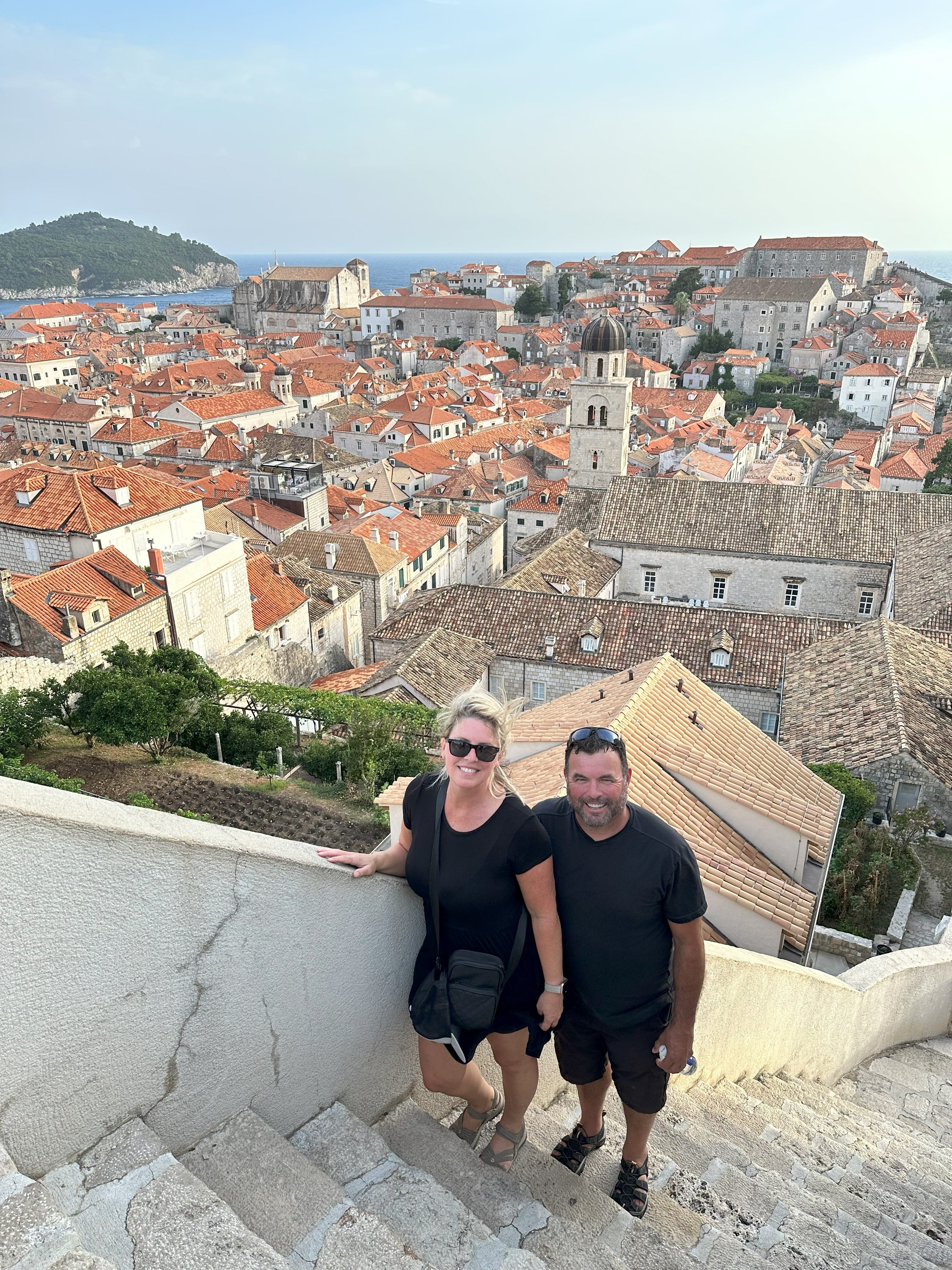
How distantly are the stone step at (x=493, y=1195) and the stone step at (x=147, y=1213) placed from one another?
1.29 metres

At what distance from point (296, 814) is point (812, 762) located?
31.8ft

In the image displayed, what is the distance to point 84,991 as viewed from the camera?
2.86 m

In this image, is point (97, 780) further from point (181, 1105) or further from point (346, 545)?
point (346, 545)

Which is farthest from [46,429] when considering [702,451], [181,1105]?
[181,1105]

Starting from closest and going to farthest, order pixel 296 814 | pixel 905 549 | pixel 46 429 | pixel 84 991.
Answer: pixel 84 991 < pixel 296 814 < pixel 905 549 < pixel 46 429

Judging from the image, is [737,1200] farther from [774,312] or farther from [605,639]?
[774,312]

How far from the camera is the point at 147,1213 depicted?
267cm

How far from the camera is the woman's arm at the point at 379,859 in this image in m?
3.59

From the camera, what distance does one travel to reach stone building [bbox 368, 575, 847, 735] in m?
22.5

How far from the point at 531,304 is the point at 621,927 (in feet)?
431

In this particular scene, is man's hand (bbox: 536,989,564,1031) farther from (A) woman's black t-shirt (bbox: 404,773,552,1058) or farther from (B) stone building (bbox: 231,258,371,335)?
(B) stone building (bbox: 231,258,371,335)

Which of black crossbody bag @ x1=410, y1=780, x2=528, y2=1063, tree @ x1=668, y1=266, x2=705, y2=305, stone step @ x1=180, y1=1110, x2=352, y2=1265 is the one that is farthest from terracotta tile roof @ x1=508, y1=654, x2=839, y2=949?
tree @ x1=668, y1=266, x2=705, y2=305

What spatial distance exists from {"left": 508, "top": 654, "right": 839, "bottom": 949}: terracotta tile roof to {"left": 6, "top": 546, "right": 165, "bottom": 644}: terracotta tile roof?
12.2 metres

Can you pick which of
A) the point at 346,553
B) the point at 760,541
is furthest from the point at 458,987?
the point at 346,553
